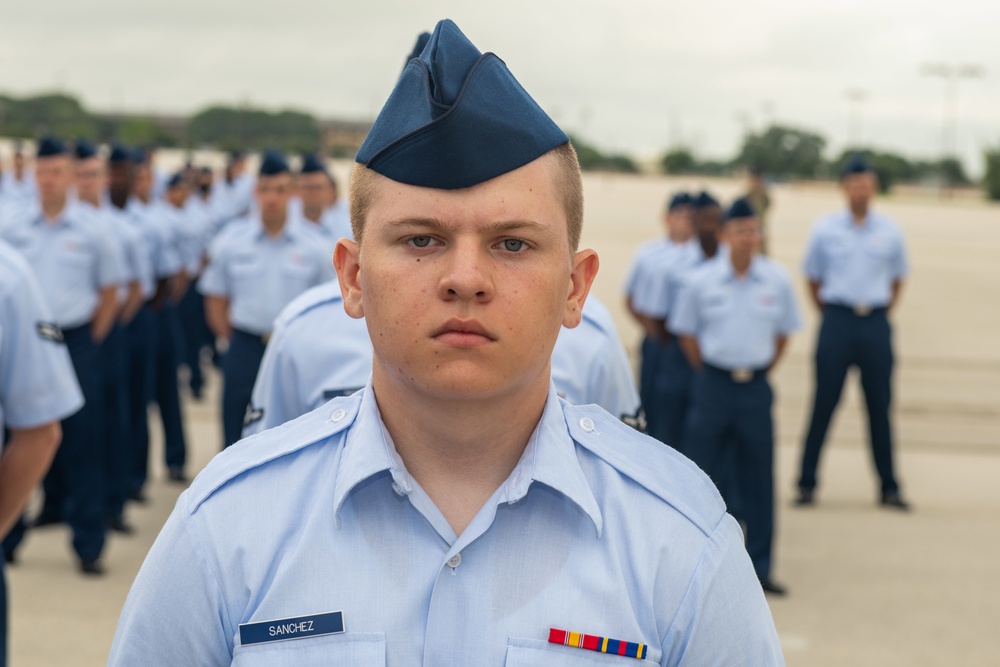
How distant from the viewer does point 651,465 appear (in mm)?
1669

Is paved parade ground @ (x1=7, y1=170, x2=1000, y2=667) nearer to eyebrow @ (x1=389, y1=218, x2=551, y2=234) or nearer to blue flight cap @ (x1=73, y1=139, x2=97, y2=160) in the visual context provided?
eyebrow @ (x1=389, y1=218, x2=551, y2=234)

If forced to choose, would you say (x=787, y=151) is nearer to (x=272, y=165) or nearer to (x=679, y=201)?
(x=679, y=201)

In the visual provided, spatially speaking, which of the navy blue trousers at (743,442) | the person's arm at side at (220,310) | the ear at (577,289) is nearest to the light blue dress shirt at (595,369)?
the ear at (577,289)

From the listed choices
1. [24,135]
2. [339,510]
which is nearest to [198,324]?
[339,510]

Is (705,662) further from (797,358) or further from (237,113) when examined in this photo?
(237,113)

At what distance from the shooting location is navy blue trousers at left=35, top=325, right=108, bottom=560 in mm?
6703

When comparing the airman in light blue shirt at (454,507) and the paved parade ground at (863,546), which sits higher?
the airman in light blue shirt at (454,507)

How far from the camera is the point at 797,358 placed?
15.3 meters

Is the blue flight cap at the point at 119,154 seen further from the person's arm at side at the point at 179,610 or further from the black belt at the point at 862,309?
the person's arm at side at the point at 179,610

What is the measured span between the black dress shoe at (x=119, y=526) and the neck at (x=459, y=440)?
20.8 ft

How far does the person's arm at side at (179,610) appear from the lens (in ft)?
5.03

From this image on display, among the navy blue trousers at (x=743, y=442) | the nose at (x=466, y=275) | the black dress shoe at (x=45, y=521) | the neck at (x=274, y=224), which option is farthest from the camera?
the neck at (x=274, y=224)

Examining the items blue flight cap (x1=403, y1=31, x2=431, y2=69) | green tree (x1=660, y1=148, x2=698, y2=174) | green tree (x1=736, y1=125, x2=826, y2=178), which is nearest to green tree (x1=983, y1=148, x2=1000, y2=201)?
green tree (x1=736, y1=125, x2=826, y2=178)

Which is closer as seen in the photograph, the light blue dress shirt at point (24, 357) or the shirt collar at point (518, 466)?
the shirt collar at point (518, 466)
